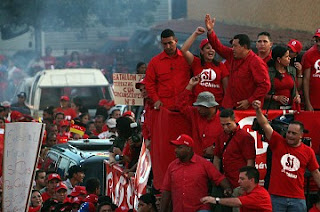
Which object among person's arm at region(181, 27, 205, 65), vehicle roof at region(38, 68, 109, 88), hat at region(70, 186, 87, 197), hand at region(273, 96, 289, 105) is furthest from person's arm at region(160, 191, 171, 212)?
vehicle roof at region(38, 68, 109, 88)

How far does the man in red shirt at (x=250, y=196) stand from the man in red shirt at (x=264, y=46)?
253 cm

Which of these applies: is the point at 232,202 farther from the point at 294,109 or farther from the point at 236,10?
the point at 236,10

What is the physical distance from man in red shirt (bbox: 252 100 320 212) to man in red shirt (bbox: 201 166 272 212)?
55 cm

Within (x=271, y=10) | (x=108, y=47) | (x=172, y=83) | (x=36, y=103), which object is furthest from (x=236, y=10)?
(x=108, y=47)

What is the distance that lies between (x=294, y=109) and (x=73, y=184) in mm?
5038

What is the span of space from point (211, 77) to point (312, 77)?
125 cm

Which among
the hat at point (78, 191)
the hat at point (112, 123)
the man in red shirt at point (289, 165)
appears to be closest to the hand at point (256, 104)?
the man in red shirt at point (289, 165)

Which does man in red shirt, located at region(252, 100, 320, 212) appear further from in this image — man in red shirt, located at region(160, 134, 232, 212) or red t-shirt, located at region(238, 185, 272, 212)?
man in red shirt, located at region(160, 134, 232, 212)

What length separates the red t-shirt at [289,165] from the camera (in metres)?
11.8

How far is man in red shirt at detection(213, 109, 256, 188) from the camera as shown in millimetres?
12039

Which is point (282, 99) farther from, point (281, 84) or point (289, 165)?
point (289, 165)

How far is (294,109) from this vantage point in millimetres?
13195

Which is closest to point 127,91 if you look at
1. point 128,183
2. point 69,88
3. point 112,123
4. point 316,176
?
point 112,123

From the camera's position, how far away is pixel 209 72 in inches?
533
